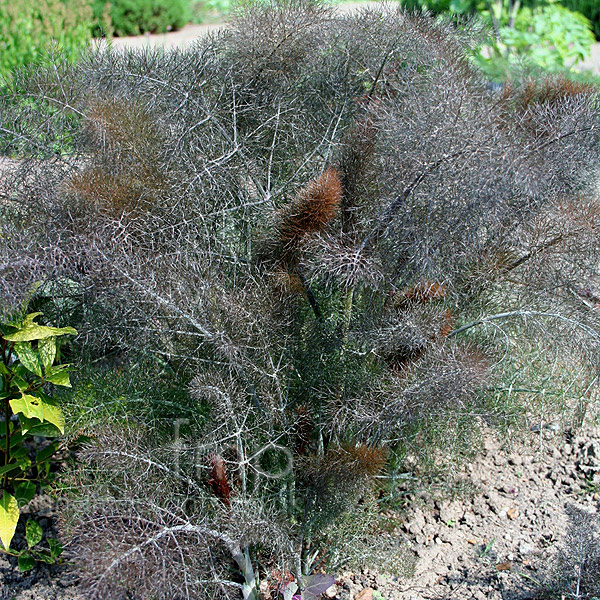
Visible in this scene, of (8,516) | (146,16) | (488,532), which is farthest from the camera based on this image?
(146,16)

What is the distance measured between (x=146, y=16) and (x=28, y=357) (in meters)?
9.28

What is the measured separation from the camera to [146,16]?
33.2 ft

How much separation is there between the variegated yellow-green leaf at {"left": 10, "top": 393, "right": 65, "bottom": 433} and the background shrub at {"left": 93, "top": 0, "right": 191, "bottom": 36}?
8857mm

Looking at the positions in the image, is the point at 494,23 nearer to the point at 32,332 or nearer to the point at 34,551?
the point at 32,332

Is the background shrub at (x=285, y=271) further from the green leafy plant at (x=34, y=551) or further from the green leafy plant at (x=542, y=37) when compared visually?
the green leafy plant at (x=542, y=37)

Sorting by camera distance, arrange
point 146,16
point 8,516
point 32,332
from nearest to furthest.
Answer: point 32,332 < point 8,516 < point 146,16

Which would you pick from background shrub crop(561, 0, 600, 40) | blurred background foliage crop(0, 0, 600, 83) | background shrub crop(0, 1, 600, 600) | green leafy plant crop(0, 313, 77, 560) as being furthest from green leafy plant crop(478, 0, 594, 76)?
green leafy plant crop(0, 313, 77, 560)

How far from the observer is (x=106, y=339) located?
1887 millimetres

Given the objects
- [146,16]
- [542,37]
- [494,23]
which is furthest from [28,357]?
[146,16]

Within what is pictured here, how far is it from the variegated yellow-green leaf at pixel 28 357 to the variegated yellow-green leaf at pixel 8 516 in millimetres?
444

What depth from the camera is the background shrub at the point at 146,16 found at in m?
9.83

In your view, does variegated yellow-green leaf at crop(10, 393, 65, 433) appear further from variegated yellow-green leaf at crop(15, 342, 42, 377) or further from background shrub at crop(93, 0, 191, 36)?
background shrub at crop(93, 0, 191, 36)

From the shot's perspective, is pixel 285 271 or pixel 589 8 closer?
pixel 285 271

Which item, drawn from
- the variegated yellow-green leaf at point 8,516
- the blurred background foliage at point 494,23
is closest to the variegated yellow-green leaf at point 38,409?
the variegated yellow-green leaf at point 8,516
